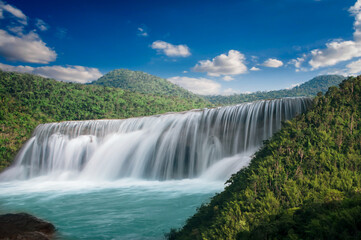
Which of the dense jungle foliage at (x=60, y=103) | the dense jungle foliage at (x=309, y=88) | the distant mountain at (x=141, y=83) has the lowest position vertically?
the dense jungle foliage at (x=60, y=103)

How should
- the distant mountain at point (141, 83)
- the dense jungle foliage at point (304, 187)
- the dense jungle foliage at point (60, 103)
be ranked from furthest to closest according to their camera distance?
the distant mountain at point (141, 83) → the dense jungle foliage at point (60, 103) → the dense jungle foliage at point (304, 187)

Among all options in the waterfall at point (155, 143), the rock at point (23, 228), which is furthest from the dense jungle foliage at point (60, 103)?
the rock at point (23, 228)

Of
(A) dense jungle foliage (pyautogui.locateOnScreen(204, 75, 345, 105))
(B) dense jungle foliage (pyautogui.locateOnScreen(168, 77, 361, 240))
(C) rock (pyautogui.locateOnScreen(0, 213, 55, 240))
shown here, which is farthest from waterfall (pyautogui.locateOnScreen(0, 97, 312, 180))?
(A) dense jungle foliage (pyautogui.locateOnScreen(204, 75, 345, 105))

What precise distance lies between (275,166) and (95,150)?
2070 cm

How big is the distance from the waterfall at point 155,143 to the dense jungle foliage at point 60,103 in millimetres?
7936

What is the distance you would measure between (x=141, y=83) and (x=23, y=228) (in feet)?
535

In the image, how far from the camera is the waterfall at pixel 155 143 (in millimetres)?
15203

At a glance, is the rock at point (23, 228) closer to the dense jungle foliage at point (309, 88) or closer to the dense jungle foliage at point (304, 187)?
the dense jungle foliage at point (304, 187)

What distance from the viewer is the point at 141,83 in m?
167

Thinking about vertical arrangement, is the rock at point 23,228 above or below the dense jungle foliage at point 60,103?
below

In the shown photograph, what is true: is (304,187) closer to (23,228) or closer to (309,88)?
(23,228)

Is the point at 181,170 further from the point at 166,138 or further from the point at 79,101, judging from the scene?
the point at 79,101

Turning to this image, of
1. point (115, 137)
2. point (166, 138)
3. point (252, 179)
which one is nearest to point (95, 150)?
point (115, 137)

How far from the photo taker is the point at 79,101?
54688 millimetres
